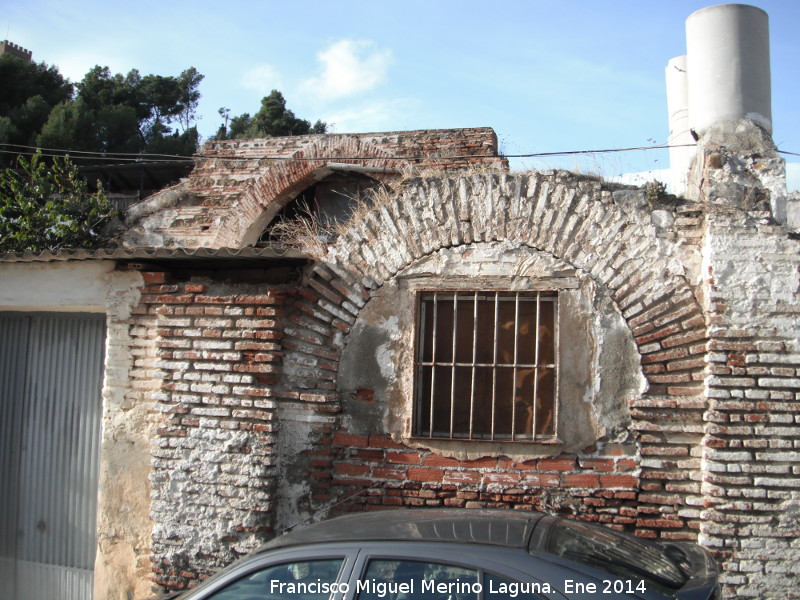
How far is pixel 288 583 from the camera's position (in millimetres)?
2941

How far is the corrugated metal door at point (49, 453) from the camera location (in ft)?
20.8

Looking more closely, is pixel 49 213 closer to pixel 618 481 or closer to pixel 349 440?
pixel 349 440

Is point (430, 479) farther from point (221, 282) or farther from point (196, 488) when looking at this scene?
point (221, 282)

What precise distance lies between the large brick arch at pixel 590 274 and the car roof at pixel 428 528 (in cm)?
193

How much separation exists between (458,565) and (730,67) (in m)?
5.49

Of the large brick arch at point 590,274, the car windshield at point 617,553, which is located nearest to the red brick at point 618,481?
the large brick arch at point 590,274

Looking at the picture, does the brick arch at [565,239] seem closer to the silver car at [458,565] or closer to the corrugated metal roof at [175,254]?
the corrugated metal roof at [175,254]

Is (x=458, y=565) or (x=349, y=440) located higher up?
(x=349, y=440)

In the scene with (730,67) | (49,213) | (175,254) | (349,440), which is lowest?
(349,440)

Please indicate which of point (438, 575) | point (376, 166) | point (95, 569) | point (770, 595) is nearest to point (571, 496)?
point (770, 595)

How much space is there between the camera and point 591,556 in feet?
9.40

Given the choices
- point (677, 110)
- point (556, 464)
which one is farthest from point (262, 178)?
point (556, 464)

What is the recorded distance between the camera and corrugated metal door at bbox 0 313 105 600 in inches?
250

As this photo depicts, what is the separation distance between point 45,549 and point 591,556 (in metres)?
5.58
